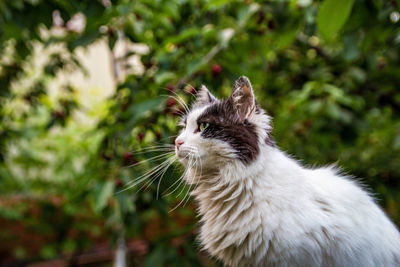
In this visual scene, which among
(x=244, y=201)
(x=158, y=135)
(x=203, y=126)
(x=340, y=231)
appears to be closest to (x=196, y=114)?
(x=203, y=126)

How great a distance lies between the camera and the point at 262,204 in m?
0.89

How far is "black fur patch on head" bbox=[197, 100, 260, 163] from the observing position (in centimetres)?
89

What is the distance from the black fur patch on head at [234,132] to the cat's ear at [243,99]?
0.04 ft

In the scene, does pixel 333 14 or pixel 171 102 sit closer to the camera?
pixel 333 14

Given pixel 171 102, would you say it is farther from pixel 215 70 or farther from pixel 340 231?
pixel 340 231

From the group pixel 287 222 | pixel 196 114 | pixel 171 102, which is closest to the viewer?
pixel 287 222

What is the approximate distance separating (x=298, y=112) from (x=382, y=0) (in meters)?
1.06

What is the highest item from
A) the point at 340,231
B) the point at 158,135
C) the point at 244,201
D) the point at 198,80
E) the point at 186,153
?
the point at 198,80

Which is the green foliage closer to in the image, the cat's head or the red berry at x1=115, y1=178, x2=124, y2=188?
the red berry at x1=115, y1=178, x2=124, y2=188

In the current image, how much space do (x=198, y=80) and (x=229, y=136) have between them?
0.61m

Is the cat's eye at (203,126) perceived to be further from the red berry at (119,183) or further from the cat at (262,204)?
the red berry at (119,183)

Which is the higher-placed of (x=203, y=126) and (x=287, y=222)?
(x=203, y=126)

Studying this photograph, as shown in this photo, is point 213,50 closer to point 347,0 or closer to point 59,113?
point 347,0

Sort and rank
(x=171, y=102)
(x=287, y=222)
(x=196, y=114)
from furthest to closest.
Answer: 1. (x=171, y=102)
2. (x=196, y=114)
3. (x=287, y=222)
